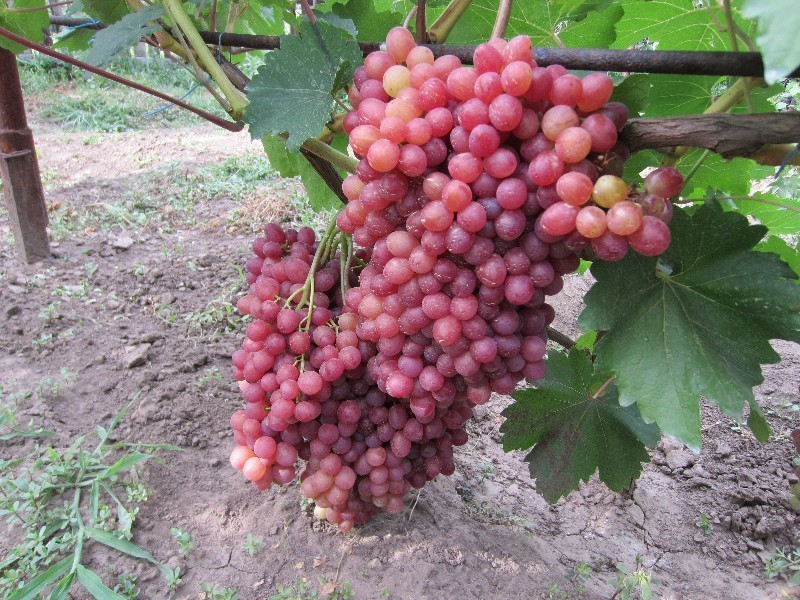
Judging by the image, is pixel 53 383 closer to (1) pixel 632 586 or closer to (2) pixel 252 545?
(2) pixel 252 545

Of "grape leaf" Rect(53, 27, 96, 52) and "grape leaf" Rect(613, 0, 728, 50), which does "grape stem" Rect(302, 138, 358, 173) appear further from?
"grape leaf" Rect(53, 27, 96, 52)

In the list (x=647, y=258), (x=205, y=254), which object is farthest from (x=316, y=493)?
(x=205, y=254)

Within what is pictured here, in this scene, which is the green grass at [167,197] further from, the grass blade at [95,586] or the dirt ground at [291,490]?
the grass blade at [95,586]

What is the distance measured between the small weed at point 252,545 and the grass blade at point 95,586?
11.3 inches

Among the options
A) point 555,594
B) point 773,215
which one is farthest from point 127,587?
point 773,215

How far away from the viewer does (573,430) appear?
4.34ft

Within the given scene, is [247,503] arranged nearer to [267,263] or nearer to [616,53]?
[267,263]

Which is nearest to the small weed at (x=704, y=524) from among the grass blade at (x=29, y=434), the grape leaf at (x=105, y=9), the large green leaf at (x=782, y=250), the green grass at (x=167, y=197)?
the large green leaf at (x=782, y=250)

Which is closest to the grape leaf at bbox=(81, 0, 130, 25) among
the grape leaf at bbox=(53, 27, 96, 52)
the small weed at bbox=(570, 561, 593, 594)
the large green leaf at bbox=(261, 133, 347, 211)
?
the grape leaf at bbox=(53, 27, 96, 52)

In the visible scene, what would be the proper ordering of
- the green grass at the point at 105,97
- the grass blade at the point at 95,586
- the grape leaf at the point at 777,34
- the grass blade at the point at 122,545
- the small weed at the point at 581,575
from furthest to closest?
the green grass at the point at 105,97
the small weed at the point at 581,575
the grass blade at the point at 122,545
the grass blade at the point at 95,586
the grape leaf at the point at 777,34

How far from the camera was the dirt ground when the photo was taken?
1461 mm

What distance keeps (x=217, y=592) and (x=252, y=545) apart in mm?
144

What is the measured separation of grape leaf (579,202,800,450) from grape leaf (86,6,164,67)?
3.23 feet

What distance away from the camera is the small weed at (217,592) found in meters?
1.34
